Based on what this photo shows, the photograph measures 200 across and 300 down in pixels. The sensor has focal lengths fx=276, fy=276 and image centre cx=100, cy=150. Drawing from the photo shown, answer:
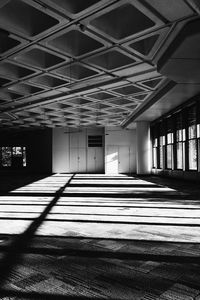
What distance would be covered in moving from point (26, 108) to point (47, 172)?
11615mm

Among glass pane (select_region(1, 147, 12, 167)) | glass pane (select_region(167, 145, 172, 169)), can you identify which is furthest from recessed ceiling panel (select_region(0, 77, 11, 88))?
glass pane (select_region(1, 147, 12, 167))

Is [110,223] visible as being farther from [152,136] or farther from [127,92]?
[152,136]

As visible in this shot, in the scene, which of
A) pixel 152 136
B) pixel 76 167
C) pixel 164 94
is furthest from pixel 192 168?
pixel 76 167

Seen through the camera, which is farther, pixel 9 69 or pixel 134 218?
pixel 9 69

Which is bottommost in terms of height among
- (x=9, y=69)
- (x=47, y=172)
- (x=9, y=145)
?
(x=47, y=172)

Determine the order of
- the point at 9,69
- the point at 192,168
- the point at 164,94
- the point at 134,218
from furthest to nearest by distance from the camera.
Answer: the point at 192,168 → the point at 164,94 → the point at 9,69 → the point at 134,218

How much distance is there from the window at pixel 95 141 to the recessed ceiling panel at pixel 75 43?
19.1m

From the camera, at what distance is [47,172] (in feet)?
90.0

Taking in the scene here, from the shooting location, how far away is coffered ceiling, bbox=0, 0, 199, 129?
5.62 metres

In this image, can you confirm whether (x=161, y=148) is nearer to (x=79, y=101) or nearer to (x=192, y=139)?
(x=192, y=139)

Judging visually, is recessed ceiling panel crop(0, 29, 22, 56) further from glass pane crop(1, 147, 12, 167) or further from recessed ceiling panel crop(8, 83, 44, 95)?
glass pane crop(1, 147, 12, 167)

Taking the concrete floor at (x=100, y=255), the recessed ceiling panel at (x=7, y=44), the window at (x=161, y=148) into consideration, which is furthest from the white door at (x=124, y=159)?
the concrete floor at (x=100, y=255)

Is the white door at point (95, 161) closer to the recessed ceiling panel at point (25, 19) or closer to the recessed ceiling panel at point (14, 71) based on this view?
the recessed ceiling panel at point (14, 71)

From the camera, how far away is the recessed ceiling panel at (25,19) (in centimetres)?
596
